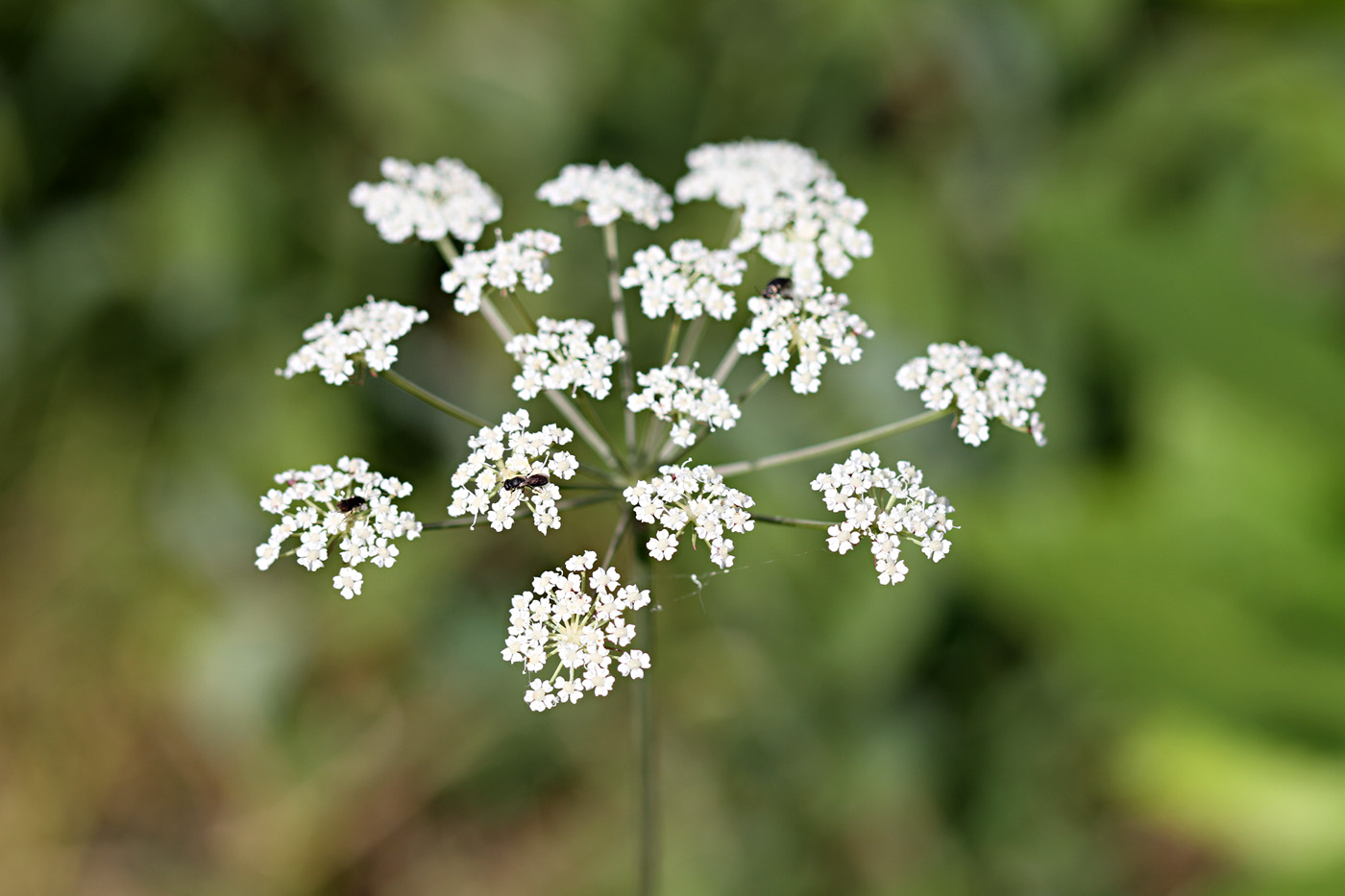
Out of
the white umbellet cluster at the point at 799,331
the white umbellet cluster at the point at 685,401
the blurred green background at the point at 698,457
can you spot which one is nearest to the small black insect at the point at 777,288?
the white umbellet cluster at the point at 799,331

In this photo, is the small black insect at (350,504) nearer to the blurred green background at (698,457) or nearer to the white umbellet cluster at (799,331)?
the white umbellet cluster at (799,331)

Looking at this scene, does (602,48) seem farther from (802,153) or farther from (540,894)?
(540,894)

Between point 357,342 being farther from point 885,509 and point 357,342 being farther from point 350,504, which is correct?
point 885,509

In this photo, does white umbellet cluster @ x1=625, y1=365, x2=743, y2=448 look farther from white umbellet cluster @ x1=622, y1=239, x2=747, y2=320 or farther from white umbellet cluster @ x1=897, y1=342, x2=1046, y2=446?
white umbellet cluster @ x1=897, y1=342, x2=1046, y2=446

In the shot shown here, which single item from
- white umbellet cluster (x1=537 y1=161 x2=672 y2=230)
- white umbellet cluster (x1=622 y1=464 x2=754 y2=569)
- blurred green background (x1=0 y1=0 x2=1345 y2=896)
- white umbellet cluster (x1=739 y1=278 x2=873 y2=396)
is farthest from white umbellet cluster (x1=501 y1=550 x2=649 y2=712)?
blurred green background (x1=0 y1=0 x2=1345 y2=896)

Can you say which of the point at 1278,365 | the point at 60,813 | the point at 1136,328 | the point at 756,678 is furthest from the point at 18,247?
the point at 1278,365

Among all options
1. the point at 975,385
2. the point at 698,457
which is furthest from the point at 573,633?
the point at 698,457
